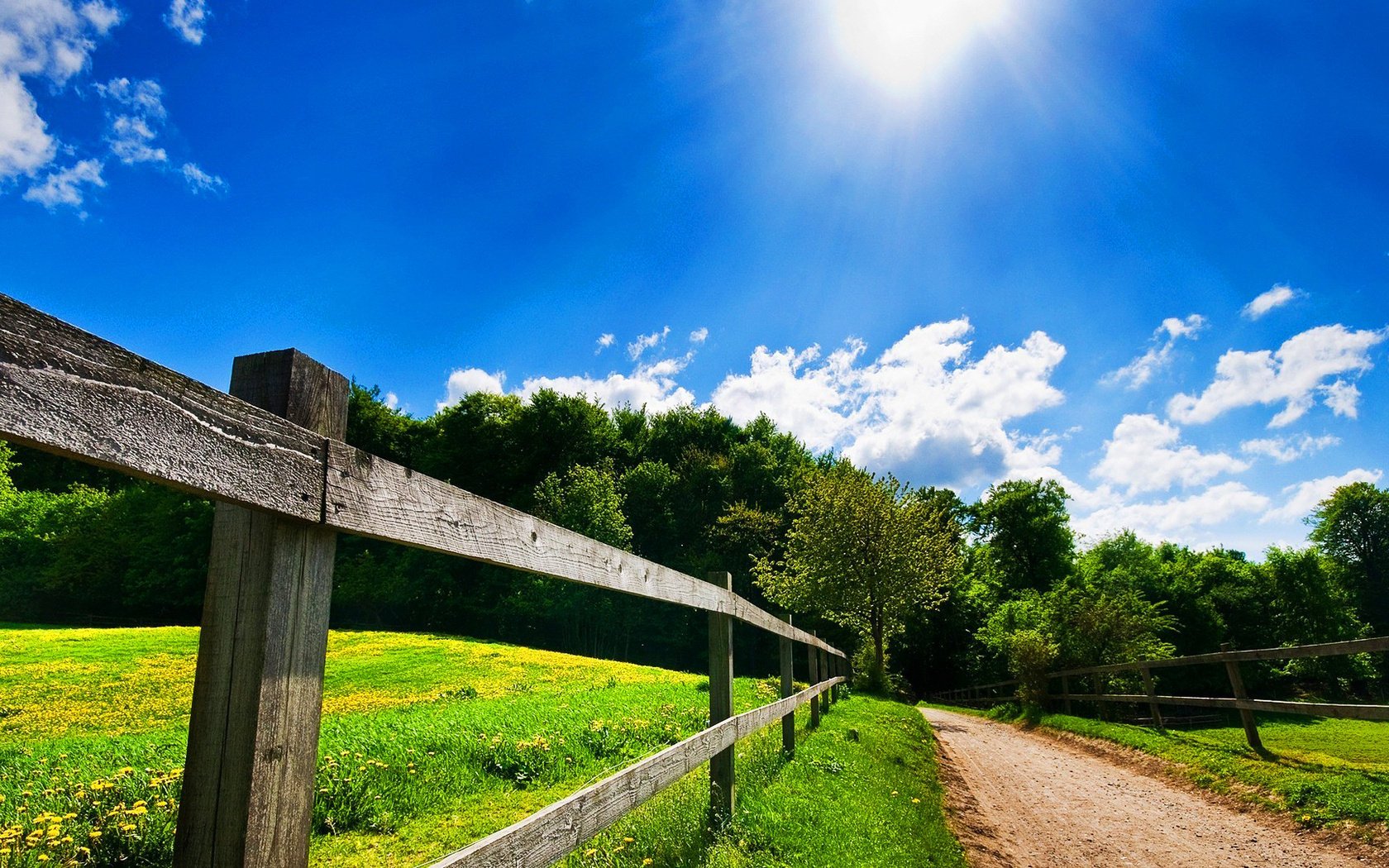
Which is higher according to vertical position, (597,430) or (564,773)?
(597,430)

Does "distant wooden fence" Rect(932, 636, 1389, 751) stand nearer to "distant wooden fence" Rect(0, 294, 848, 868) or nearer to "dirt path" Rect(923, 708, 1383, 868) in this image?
"dirt path" Rect(923, 708, 1383, 868)

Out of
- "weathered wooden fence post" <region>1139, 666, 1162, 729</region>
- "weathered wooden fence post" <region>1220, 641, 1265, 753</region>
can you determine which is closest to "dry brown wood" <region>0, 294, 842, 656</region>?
"weathered wooden fence post" <region>1220, 641, 1265, 753</region>

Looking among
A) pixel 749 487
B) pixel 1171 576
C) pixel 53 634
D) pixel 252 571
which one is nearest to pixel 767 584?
pixel 749 487

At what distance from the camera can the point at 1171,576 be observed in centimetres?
3672

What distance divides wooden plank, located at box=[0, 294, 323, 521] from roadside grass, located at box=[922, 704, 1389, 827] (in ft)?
29.5

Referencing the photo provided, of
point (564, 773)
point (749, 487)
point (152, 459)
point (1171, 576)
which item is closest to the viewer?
point (152, 459)

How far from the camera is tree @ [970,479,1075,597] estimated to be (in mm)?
46406

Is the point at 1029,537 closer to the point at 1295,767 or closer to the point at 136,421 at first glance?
the point at 1295,767

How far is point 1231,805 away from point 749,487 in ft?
130

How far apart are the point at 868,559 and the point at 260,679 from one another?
2503 centimetres

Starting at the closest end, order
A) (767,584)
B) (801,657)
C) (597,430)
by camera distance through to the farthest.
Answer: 1. (767,584)
2. (801,657)
3. (597,430)

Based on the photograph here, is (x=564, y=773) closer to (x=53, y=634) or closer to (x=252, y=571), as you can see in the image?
(x=252, y=571)

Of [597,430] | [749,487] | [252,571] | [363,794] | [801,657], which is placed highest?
[597,430]

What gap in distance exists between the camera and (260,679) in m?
1.41
